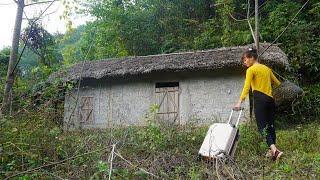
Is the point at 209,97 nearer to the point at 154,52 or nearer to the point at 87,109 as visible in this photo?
the point at 87,109

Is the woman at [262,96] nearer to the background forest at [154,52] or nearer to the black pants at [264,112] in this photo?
the black pants at [264,112]

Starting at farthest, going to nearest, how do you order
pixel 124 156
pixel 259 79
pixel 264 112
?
1. pixel 259 79
2. pixel 264 112
3. pixel 124 156

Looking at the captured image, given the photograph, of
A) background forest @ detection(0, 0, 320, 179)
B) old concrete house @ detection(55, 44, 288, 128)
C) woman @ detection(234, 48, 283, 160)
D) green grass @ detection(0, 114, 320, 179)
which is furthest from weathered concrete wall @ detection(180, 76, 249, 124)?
woman @ detection(234, 48, 283, 160)

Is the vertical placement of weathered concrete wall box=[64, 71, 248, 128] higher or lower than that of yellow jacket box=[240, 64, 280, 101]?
lower

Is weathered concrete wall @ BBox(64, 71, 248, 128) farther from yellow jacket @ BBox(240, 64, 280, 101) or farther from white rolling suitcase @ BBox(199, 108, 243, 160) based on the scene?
white rolling suitcase @ BBox(199, 108, 243, 160)

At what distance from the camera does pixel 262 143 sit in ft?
19.9

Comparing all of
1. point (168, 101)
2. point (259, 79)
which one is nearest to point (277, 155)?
point (259, 79)

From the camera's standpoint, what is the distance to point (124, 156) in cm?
542

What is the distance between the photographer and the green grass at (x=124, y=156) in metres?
4.67

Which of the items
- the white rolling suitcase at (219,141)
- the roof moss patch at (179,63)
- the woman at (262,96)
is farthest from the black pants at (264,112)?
the roof moss patch at (179,63)

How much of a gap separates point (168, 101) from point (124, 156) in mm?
7396

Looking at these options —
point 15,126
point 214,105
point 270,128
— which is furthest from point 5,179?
point 214,105

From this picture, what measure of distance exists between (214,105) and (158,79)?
1.98m

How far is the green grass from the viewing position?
184 inches
